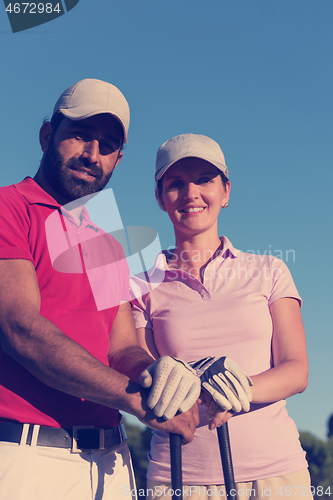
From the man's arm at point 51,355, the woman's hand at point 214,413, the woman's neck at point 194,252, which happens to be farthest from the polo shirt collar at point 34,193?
the woman's hand at point 214,413

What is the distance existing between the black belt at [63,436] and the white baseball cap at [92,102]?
2381mm

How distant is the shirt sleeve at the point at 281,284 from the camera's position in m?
3.68

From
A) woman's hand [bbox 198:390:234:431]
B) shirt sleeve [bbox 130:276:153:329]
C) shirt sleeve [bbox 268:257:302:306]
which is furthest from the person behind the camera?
shirt sleeve [bbox 130:276:153:329]

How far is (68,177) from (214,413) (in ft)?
7.01

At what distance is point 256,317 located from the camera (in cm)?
353

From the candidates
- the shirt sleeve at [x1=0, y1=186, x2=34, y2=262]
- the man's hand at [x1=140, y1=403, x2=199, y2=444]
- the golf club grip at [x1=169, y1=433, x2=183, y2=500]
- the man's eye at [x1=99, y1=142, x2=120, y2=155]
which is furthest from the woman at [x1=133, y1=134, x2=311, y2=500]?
the shirt sleeve at [x1=0, y1=186, x2=34, y2=262]

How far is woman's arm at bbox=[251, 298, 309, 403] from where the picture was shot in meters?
3.18

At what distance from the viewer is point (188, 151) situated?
3.89 metres

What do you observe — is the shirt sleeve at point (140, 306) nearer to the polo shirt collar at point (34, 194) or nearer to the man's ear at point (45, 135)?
the polo shirt collar at point (34, 194)

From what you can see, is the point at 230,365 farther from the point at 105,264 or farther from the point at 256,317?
the point at 105,264

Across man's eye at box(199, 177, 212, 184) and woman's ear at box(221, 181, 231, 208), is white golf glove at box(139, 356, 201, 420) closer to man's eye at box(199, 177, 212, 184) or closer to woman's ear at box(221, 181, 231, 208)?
man's eye at box(199, 177, 212, 184)

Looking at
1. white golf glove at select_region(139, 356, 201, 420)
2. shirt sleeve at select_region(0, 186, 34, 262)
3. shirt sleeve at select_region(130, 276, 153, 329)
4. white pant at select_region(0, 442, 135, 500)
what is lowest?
white pant at select_region(0, 442, 135, 500)

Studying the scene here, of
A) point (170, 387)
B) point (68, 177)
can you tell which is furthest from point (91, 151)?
point (170, 387)

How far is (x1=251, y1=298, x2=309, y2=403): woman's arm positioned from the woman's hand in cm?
23
